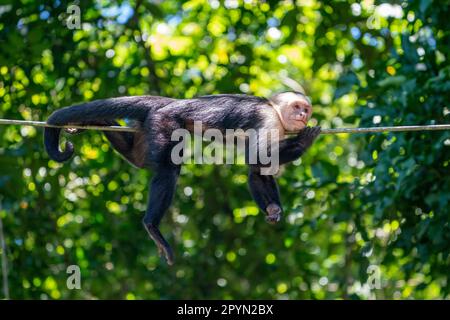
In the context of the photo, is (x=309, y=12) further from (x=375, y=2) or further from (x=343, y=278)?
(x=343, y=278)

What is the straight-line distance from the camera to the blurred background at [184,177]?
890 centimetres

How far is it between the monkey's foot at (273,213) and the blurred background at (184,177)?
180 cm

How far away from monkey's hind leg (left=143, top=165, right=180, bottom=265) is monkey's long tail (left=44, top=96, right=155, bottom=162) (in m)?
0.48

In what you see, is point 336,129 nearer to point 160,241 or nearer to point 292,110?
point 292,110

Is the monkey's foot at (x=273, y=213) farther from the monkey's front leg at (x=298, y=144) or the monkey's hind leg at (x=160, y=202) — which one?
the monkey's hind leg at (x=160, y=202)

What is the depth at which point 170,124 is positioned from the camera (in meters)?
6.27

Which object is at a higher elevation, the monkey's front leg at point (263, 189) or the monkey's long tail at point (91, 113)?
the monkey's long tail at point (91, 113)

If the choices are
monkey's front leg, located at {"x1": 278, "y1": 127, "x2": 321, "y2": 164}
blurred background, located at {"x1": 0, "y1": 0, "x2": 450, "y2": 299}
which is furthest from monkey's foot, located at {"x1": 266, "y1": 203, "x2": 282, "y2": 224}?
blurred background, located at {"x1": 0, "y1": 0, "x2": 450, "y2": 299}

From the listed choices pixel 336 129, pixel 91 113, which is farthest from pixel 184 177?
pixel 336 129

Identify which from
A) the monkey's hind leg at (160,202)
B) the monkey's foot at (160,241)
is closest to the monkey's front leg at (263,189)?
the monkey's hind leg at (160,202)

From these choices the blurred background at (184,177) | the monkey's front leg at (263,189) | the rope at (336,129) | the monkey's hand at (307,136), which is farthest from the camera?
the blurred background at (184,177)

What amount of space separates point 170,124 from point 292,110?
925 mm

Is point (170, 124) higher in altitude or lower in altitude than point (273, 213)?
higher

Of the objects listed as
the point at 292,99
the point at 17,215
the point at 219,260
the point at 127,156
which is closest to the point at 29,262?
the point at 17,215
